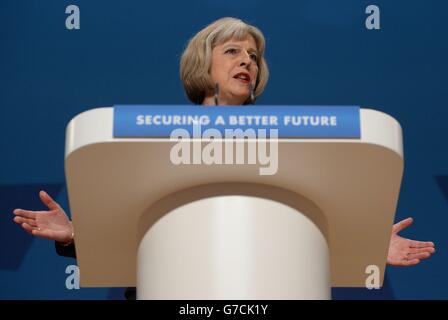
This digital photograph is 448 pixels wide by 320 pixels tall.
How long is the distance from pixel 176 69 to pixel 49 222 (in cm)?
147

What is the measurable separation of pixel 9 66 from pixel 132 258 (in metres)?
1.78

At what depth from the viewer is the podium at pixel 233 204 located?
6.54ft

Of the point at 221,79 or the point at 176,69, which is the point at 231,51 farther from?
the point at 176,69

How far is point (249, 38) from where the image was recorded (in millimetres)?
2805

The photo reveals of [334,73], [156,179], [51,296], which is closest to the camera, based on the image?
[156,179]

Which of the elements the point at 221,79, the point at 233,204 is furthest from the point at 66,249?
the point at 233,204

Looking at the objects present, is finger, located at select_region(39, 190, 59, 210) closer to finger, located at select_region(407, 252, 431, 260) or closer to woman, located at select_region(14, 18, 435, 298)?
woman, located at select_region(14, 18, 435, 298)

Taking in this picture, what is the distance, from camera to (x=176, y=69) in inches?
157

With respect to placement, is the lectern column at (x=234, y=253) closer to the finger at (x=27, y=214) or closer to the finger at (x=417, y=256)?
the finger at (x=27, y=214)

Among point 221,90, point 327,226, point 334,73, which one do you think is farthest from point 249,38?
point 334,73

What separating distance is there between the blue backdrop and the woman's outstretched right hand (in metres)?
1.03

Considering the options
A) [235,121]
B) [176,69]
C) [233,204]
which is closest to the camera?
[235,121]

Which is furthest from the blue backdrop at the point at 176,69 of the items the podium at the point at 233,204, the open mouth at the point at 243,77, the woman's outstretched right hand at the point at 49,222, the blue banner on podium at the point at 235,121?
the blue banner on podium at the point at 235,121
